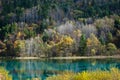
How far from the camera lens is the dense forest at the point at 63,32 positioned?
136m

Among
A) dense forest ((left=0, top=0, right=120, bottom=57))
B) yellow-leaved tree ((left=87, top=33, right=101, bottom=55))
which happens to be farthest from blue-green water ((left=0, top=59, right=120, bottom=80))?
dense forest ((left=0, top=0, right=120, bottom=57))

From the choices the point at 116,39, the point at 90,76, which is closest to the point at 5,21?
the point at 116,39

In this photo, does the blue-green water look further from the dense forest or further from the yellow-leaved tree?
the dense forest

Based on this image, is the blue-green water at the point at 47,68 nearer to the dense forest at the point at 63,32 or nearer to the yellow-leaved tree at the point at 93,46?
the yellow-leaved tree at the point at 93,46

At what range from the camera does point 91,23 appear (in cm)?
17275

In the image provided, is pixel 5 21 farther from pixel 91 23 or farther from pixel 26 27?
pixel 91 23

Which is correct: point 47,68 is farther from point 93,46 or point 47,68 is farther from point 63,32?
point 63,32

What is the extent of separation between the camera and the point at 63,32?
162m

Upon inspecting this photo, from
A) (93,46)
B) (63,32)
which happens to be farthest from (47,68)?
(63,32)

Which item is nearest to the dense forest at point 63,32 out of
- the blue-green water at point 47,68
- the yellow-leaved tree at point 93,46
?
Result: the yellow-leaved tree at point 93,46

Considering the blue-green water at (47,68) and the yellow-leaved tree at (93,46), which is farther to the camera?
the yellow-leaved tree at (93,46)

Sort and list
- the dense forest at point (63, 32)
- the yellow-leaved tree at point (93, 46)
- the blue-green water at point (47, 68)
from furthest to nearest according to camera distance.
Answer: the dense forest at point (63, 32) < the yellow-leaved tree at point (93, 46) < the blue-green water at point (47, 68)

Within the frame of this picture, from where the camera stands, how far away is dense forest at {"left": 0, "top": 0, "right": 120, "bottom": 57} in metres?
136

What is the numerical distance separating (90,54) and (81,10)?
69.8m
